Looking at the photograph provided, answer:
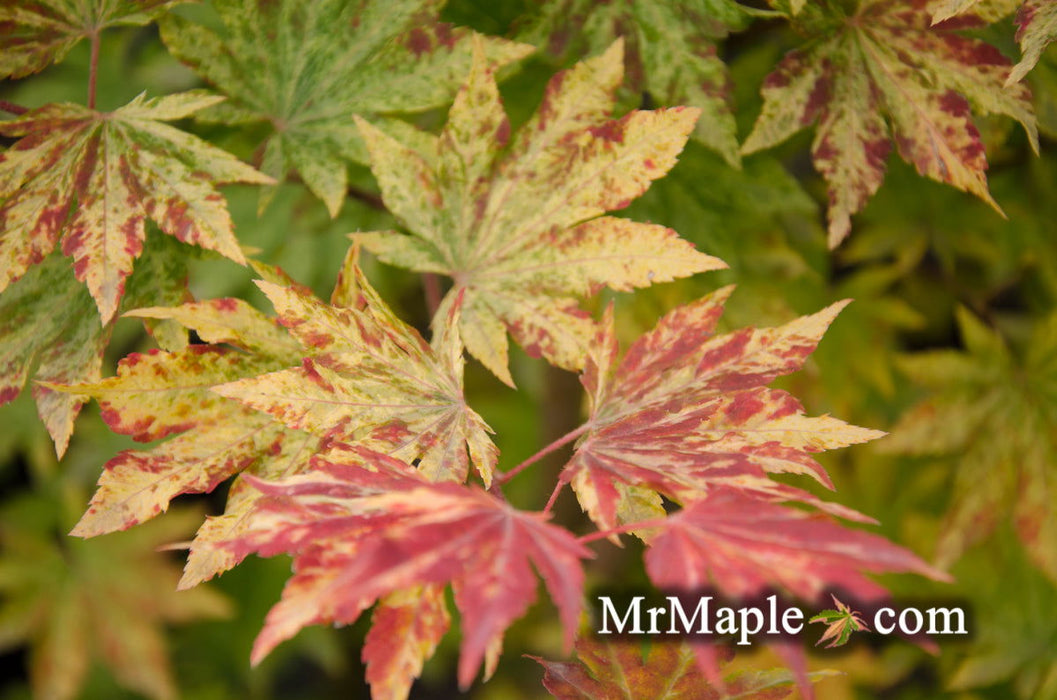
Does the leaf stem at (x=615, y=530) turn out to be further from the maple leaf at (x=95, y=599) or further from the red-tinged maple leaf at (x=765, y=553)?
the maple leaf at (x=95, y=599)

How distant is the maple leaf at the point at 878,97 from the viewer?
72 centimetres

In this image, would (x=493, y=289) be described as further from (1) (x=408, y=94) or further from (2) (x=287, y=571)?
(2) (x=287, y=571)

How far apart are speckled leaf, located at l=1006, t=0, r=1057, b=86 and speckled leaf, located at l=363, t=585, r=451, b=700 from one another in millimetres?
573

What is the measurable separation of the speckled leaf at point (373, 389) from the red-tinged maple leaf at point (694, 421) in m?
0.09

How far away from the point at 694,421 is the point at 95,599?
1584mm

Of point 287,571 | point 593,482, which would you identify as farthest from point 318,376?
point 287,571

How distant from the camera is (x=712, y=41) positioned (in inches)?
29.6

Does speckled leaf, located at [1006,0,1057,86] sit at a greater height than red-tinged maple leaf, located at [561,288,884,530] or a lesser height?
greater

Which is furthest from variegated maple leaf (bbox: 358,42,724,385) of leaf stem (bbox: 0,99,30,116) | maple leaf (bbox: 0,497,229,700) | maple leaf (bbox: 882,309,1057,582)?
maple leaf (bbox: 0,497,229,700)

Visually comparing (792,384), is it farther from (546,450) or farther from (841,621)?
(546,450)

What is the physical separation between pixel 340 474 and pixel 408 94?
0.42 m

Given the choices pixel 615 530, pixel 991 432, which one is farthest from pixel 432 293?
pixel 991 432

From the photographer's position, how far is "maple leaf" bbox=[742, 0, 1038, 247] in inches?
28.3

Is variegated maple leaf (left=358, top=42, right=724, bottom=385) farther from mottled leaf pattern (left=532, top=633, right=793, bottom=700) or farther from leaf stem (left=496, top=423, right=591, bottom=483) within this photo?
mottled leaf pattern (left=532, top=633, right=793, bottom=700)
